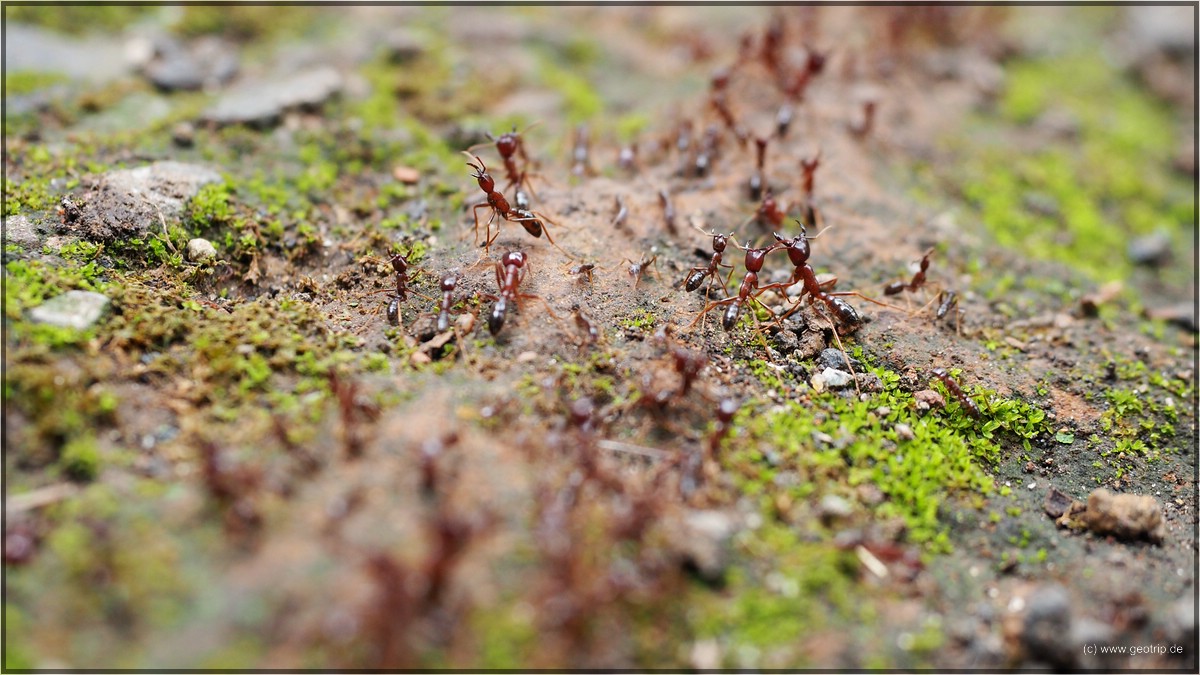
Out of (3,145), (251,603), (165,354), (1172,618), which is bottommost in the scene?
(1172,618)

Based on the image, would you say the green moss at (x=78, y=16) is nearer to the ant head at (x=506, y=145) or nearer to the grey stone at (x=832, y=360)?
the ant head at (x=506, y=145)

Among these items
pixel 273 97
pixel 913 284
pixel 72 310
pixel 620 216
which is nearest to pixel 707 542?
pixel 620 216

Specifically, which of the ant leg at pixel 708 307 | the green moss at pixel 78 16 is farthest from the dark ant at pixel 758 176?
the green moss at pixel 78 16

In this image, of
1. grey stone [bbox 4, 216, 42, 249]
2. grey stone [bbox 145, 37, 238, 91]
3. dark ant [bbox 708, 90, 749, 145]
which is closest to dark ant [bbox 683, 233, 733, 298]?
dark ant [bbox 708, 90, 749, 145]

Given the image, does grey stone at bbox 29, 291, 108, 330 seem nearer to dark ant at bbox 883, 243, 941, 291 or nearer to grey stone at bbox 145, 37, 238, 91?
grey stone at bbox 145, 37, 238, 91

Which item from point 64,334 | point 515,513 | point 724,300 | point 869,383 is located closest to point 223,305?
point 64,334

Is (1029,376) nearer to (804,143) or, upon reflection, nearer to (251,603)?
(804,143)

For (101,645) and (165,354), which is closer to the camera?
(101,645)
